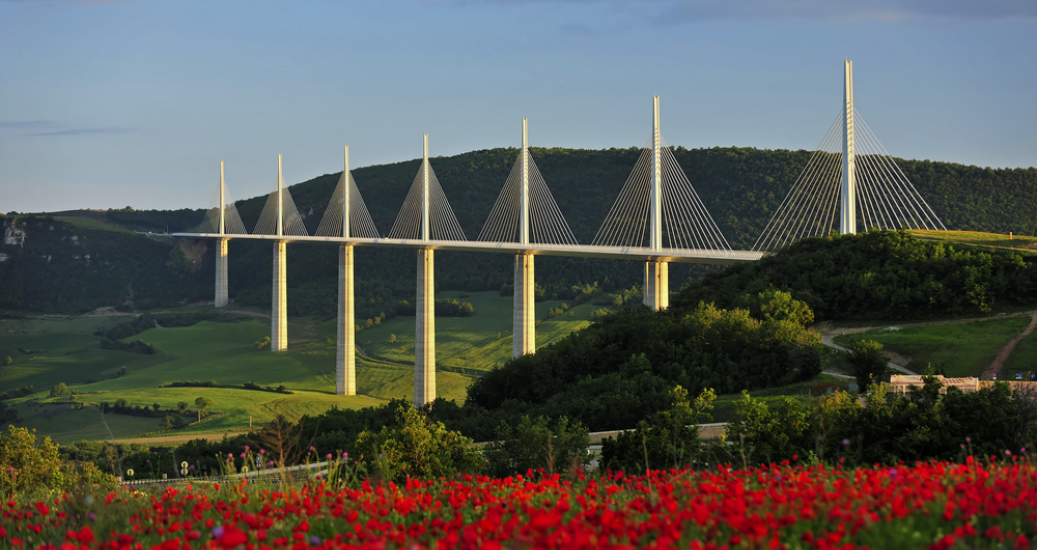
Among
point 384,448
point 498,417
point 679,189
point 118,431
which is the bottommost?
point 118,431

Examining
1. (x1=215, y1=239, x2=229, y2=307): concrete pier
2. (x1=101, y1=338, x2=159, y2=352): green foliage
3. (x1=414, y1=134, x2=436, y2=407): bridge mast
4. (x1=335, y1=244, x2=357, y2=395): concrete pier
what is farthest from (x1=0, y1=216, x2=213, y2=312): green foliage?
(x1=414, y1=134, x2=436, y2=407): bridge mast

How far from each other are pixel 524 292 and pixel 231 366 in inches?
1249

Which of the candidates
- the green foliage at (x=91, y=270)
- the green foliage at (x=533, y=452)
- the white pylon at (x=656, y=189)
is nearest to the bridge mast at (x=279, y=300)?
the green foliage at (x=91, y=270)

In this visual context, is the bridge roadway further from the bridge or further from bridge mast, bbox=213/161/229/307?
bridge mast, bbox=213/161/229/307

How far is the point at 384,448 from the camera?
42.2ft

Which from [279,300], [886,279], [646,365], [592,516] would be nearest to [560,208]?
[279,300]

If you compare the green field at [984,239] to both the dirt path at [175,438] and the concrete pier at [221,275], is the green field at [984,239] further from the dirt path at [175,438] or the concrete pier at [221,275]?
the concrete pier at [221,275]

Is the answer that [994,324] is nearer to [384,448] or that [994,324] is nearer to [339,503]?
[384,448]

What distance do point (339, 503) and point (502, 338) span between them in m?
69.2

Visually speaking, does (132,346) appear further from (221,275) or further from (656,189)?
(656,189)

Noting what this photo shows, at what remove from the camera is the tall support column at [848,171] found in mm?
35688

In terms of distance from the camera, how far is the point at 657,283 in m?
44.4

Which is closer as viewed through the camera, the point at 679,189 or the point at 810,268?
the point at 810,268

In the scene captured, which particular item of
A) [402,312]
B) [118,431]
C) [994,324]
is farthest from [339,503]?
[402,312]
